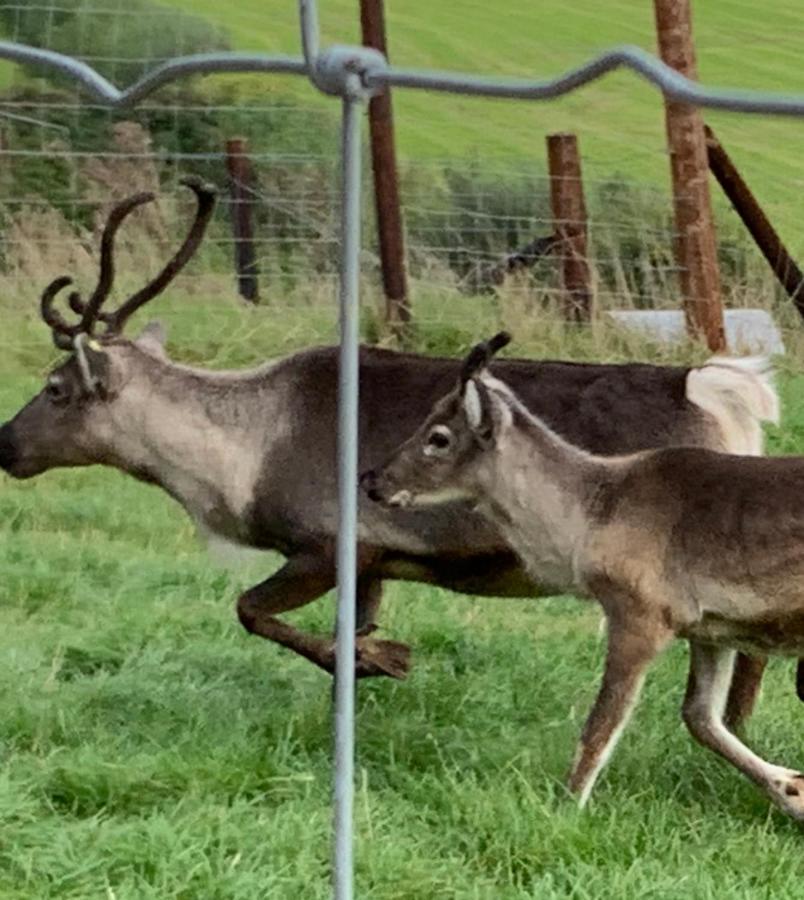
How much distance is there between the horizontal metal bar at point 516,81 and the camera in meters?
3.18

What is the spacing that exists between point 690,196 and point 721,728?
20.8 ft

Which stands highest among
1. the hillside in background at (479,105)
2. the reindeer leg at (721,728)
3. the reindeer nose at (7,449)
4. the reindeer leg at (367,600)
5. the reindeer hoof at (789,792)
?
the hillside in background at (479,105)

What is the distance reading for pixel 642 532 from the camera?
5.68 metres

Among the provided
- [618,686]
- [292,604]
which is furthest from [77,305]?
[618,686]

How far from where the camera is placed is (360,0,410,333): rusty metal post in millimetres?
12914

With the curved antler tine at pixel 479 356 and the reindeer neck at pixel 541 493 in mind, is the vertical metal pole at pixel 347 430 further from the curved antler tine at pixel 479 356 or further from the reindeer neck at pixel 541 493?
the reindeer neck at pixel 541 493

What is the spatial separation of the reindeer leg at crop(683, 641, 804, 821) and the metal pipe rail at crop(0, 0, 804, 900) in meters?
1.77

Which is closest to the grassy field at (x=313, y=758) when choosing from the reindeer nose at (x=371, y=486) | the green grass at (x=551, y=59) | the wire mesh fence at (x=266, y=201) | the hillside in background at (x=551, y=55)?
the reindeer nose at (x=371, y=486)

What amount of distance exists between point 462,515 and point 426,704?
0.57 meters

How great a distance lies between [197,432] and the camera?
Answer: 6.84 m

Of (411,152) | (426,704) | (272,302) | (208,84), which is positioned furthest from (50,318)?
(411,152)

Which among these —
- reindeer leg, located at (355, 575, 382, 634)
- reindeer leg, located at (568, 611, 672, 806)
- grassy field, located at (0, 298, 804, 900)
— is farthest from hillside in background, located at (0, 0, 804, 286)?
reindeer leg, located at (568, 611, 672, 806)

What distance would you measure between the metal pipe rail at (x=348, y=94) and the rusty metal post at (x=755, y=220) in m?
8.58

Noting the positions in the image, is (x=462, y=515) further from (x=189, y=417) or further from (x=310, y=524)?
(x=189, y=417)
